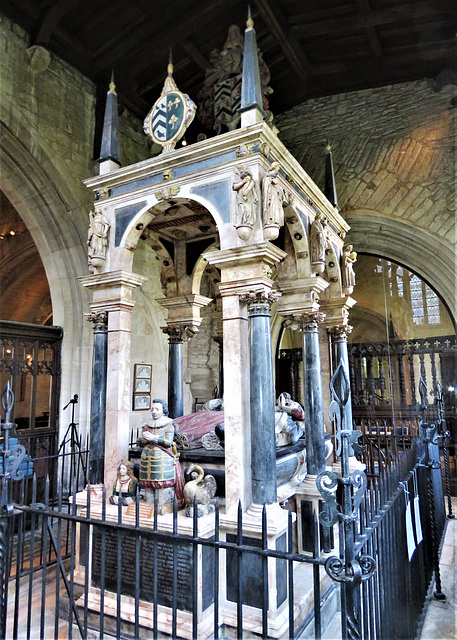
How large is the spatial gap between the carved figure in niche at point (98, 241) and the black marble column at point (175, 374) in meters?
1.90

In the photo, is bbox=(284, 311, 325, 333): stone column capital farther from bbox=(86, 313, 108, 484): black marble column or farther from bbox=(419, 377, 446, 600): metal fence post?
bbox=(86, 313, 108, 484): black marble column

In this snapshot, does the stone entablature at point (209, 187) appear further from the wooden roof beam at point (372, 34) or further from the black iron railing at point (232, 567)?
the wooden roof beam at point (372, 34)

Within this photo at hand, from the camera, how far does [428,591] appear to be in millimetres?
3629

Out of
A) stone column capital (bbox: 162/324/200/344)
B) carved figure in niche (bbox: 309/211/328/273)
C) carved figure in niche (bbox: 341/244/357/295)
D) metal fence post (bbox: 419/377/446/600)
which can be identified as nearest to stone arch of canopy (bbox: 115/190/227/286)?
stone column capital (bbox: 162/324/200/344)

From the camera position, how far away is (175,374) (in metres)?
5.98

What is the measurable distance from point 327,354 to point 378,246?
9.96ft

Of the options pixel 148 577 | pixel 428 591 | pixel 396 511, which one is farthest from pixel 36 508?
pixel 428 591

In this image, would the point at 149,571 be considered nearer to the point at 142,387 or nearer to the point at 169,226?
the point at 169,226

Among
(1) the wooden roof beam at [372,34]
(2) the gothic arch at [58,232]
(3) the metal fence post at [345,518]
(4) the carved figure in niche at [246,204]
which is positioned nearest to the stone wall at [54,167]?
(2) the gothic arch at [58,232]

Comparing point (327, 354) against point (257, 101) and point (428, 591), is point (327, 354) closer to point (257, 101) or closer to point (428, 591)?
point (428, 591)

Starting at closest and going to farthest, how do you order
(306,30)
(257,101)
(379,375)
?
1. (257,101)
2. (306,30)
3. (379,375)

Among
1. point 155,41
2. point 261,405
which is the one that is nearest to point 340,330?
point 261,405

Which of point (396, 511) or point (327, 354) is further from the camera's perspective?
point (327, 354)

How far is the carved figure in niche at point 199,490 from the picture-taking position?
3373 millimetres
